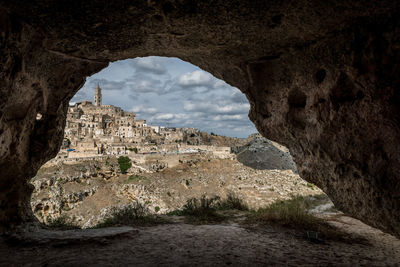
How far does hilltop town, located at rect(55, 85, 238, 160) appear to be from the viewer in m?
43.1

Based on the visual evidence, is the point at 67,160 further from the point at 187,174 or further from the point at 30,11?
the point at 30,11

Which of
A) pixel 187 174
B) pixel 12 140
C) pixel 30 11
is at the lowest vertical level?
pixel 187 174

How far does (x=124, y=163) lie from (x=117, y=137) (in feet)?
86.9

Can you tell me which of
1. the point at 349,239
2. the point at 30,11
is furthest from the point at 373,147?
the point at 30,11

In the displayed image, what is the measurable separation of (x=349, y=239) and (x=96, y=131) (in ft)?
225

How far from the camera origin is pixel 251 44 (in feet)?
12.6

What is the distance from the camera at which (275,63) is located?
4234 mm

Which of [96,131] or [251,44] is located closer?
[251,44]

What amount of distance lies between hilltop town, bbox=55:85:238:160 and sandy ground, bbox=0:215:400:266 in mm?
34209

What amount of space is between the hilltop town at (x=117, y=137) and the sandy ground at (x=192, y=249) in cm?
3421

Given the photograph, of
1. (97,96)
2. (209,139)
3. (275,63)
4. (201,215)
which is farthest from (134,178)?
(97,96)

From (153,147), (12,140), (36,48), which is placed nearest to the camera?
(36,48)

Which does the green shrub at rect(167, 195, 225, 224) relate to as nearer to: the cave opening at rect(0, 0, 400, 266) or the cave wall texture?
the cave opening at rect(0, 0, 400, 266)

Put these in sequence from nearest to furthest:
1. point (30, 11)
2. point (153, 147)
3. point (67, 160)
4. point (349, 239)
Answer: point (30, 11), point (349, 239), point (67, 160), point (153, 147)
